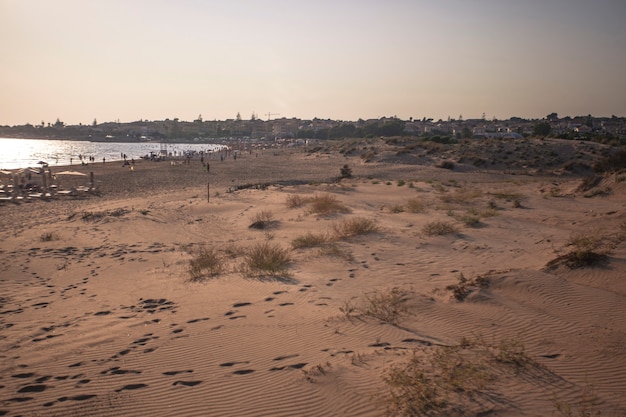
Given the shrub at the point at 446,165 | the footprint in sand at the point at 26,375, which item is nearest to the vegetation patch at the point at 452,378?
the footprint in sand at the point at 26,375

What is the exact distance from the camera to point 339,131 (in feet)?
369

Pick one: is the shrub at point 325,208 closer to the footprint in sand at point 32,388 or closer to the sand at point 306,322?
the sand at point 306,322

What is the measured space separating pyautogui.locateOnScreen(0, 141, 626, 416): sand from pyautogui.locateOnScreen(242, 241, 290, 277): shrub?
23cm

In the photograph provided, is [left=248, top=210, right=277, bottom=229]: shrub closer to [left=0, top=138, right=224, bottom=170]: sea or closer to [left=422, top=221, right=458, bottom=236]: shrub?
[left=422, top=221, right=458, bottom=236]: shrub

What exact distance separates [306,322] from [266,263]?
9.99 ft

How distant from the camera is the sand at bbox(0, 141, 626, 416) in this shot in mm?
4215

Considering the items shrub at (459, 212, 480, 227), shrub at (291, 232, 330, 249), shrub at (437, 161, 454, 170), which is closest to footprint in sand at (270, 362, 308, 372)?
shrub at (291, 232, 330, 249)

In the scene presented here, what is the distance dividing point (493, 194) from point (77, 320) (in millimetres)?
18103

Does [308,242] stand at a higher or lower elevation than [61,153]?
lower

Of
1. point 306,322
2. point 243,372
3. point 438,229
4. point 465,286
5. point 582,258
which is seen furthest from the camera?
point 438,229

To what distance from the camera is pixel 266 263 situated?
353 inches

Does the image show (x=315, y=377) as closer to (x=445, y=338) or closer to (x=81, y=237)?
(x=445, y=338)

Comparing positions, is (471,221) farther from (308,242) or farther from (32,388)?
(32,388)

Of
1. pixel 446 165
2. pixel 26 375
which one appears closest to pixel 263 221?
pixel 26 375
